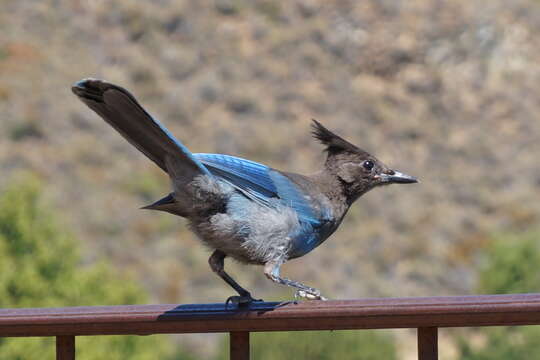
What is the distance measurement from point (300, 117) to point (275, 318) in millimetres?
17508

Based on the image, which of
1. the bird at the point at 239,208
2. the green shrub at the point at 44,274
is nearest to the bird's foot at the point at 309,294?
the bird at the point at 239,208

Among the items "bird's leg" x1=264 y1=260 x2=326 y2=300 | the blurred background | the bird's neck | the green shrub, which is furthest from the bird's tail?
the blurred background

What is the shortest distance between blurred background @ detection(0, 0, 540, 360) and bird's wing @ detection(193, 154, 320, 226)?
11.9 meters

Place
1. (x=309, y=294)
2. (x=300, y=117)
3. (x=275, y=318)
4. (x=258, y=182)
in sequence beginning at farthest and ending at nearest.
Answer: (x=300, y=117)
(x=258, y=182)
(x=309, y=294)
(x=275, y=318)

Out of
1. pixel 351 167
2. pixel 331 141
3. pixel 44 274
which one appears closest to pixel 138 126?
pixel 331 141

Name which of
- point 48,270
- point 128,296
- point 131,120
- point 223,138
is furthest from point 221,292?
point 131,120

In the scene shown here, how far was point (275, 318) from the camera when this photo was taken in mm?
2260

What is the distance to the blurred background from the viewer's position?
56.9 ft

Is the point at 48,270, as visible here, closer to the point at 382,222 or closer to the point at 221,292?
the point at 221,292

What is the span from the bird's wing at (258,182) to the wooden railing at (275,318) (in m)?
0.92

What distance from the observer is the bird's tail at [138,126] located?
8.76 feet

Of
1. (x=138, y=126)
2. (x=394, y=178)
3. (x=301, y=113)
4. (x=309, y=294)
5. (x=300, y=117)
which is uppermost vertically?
(x=301, y=113)

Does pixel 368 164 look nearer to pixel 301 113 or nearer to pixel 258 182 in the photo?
pixel 258 182

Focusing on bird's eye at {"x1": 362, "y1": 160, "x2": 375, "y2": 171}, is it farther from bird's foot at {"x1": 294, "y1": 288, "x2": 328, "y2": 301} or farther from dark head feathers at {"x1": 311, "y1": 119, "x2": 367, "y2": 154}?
bird's foot at {"x1": 294, "y1": 288, "x2": 328, "y2": 301}
